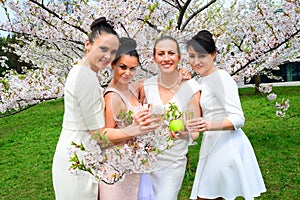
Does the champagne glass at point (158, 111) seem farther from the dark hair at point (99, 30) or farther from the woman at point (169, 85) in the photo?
the dark hair at point (99, 30)

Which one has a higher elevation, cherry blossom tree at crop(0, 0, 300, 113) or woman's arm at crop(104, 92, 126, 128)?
cherry blossom tree at crop(0, 0, 300, 113)

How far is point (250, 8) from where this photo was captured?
6938 millimetres

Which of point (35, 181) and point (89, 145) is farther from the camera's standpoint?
point (35, 181)

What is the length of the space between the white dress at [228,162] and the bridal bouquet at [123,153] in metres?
0.74

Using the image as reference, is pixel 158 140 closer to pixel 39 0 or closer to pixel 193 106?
pixel 193 106

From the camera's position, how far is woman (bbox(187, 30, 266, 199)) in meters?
2.55

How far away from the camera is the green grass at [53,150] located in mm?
5551

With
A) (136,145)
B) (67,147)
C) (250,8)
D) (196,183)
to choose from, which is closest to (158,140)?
(136,145)

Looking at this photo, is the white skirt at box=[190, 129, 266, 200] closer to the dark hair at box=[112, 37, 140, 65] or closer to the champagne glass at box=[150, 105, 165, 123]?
the champagne glass at box=[150, 105, 165, 123]

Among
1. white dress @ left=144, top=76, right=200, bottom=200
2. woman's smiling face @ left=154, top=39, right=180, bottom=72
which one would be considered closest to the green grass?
white dress @ left=144, top=76, right=200, bottom=200

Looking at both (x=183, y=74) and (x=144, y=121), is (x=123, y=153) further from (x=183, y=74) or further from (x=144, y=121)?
(x=183, y=74)

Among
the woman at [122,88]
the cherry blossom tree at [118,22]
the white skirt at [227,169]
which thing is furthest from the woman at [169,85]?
the cherry blossom tree at [118,22]

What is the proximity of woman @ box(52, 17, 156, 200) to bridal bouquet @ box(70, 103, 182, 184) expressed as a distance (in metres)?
0.04

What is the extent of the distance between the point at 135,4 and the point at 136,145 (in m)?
2.78
